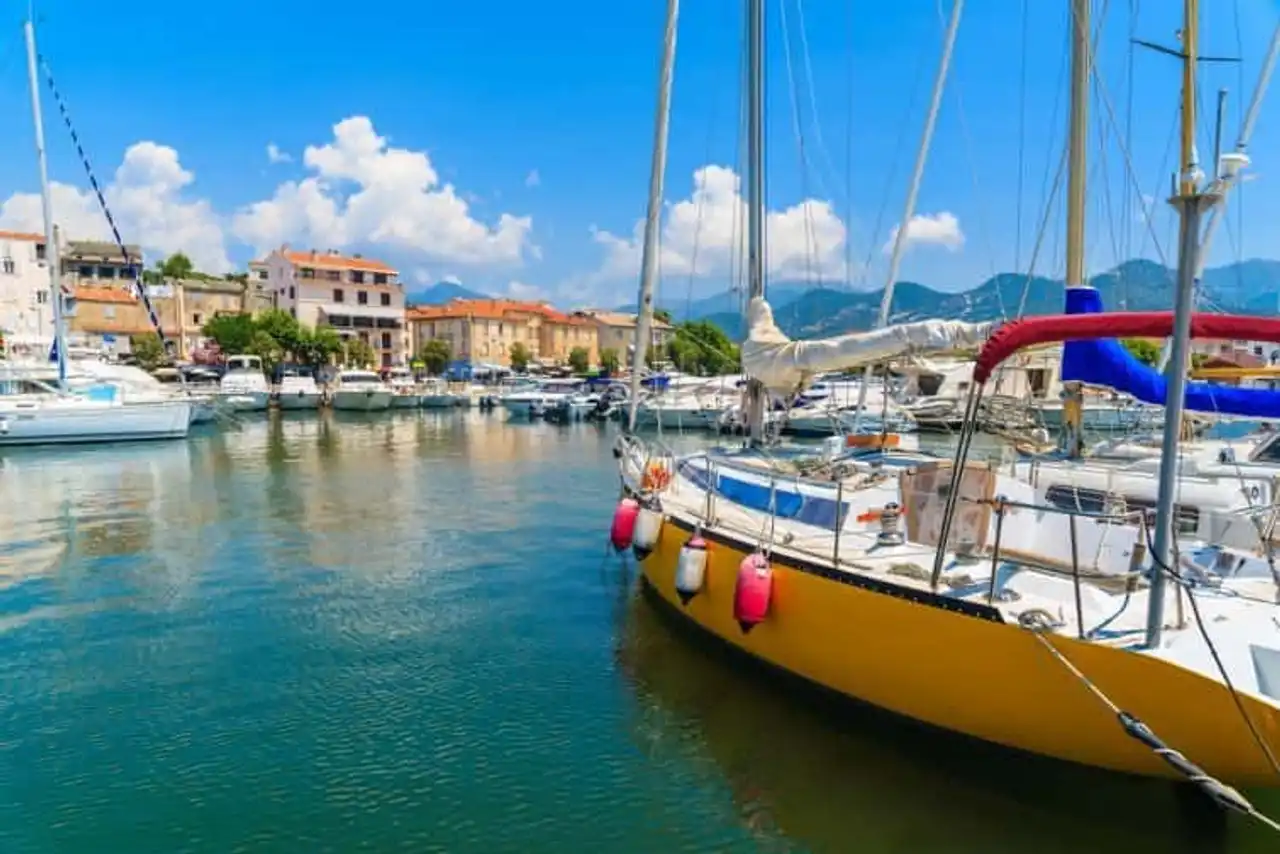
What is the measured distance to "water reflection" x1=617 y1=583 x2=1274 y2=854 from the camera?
269 inches

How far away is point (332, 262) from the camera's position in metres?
90.8

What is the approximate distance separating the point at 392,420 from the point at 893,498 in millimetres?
47825

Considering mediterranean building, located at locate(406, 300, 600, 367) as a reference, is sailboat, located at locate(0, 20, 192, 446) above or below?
below

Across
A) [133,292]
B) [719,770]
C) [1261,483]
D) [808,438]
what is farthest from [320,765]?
[133,292]

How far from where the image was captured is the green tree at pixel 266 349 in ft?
228

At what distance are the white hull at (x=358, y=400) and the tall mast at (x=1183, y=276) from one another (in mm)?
56736

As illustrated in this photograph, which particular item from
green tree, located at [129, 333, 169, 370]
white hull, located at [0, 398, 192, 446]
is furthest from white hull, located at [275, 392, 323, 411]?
white hull, located at [0, 398, 192, 446]

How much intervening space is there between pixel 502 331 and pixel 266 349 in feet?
128

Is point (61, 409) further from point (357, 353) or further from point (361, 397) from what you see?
point (357, 353)

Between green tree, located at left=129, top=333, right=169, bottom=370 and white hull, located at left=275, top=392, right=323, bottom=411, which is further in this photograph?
green tree, located at left=129, top=333, right=169, bottom=370

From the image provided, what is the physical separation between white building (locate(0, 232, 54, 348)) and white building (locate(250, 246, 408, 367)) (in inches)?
804

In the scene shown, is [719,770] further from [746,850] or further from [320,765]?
[320,765]

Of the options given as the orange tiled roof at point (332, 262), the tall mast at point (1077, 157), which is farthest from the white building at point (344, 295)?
the tall mast at point (1077, 157)

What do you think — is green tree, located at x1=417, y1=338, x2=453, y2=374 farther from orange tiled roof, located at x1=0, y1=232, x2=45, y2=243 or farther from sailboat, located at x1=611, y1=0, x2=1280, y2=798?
sailboat, located at x1=611, y1=0, x2=1280, y2=798
